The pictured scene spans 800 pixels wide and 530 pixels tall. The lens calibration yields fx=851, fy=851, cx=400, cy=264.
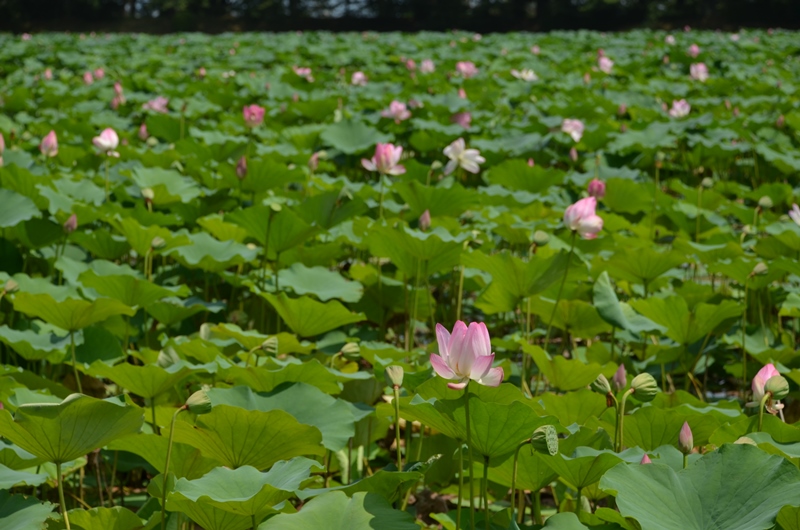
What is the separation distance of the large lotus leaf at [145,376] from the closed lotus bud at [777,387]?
87 cm

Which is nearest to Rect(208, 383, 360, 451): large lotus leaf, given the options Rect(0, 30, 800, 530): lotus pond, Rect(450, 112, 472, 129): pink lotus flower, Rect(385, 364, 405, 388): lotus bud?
Rect(0, 30, 800, 530): lotus pond

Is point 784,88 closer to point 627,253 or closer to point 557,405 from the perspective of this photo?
point 627,253

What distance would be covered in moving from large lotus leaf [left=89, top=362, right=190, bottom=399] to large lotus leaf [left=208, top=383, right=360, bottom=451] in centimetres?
9

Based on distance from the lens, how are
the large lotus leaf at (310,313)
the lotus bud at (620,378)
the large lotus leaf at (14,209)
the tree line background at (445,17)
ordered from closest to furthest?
1. the lotus bud at (620,378)
2. the large lotus leaf at (310,313)
3. the large lotus leaf at (14,209)
4. the tree line background at (445,17)

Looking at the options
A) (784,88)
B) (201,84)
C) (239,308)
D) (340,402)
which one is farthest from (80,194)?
(784,88)

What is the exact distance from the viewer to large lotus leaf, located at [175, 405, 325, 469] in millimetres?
1158

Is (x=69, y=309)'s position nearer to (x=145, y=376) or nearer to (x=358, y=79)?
(x=145, y=376)

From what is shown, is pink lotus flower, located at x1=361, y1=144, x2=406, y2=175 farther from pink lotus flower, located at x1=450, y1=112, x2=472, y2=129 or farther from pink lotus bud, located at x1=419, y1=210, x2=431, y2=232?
pink lotus flower, located at x1=450, y1=112, x2=472, y2=129

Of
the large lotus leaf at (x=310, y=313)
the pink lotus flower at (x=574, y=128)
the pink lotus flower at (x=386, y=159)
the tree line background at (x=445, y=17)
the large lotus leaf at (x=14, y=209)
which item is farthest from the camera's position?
the tree line background at (x=445, y=17)

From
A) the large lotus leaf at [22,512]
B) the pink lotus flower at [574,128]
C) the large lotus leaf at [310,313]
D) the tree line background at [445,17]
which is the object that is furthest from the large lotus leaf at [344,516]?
the tree line background at [445,17]

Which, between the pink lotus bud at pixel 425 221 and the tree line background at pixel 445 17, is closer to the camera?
the pink lotus bud at pixel 425 221

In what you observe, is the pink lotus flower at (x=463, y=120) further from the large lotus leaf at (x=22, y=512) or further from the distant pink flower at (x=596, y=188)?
the large lotus leaf at (x=22, y=512)

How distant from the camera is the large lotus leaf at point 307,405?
1333 millimetres

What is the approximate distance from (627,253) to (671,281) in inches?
19.9
